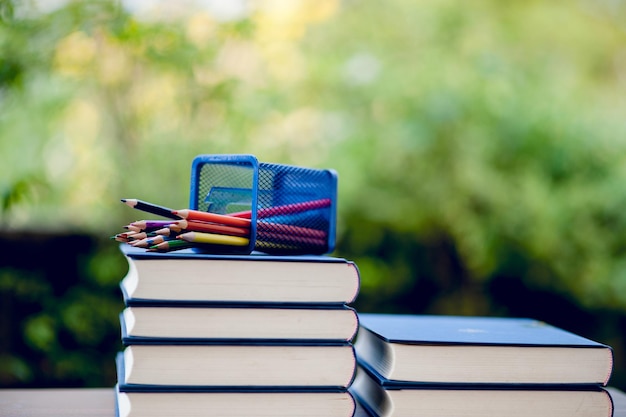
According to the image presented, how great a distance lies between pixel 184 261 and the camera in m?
0.74

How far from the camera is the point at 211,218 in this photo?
2.56 feet

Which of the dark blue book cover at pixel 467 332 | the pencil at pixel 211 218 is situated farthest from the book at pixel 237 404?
the pencil at pixel 211 218

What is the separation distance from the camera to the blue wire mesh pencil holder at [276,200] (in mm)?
844

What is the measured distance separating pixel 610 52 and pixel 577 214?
2.53 metres

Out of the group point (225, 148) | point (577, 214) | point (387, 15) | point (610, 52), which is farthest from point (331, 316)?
point (610, 52)

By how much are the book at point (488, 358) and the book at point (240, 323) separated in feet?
0.23

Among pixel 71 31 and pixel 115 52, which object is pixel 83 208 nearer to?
pixel 115 52

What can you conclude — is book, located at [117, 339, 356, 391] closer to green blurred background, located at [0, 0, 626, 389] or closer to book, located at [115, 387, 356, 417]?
book, located at [115, 387, 356, 417]

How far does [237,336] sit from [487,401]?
33 cm

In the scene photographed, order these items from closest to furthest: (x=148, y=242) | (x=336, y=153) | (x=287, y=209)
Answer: (x=148, y=242), (x=287, y=209), (x=336, y=153)

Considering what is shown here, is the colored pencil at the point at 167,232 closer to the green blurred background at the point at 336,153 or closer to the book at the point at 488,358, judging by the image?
the book at the point at 488,358

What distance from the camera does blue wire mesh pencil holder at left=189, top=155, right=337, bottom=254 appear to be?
2.77 ft

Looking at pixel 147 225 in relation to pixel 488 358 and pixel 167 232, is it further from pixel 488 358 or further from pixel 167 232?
pixel 488 358

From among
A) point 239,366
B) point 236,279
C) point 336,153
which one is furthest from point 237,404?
point 336,153
